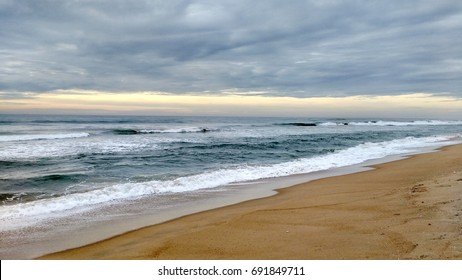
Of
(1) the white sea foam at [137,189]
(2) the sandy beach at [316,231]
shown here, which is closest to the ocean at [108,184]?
(1) the white sea foam at [137,189]

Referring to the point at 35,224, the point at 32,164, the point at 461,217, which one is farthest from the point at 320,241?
the point at 32,164

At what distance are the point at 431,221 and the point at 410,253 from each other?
1.28m

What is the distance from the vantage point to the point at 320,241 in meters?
4.58

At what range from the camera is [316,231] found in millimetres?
5035

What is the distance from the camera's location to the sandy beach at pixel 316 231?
4148 millimetres

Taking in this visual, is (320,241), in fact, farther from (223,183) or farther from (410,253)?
(223,183)

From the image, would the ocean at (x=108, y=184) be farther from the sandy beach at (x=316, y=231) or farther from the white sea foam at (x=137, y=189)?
the sandy beach at (x=316, y=231)

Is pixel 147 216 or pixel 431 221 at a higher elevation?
pixel 431 221

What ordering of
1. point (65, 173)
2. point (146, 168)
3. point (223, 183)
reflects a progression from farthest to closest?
point (146, 168) < point (65, 173) < point (223, 183)

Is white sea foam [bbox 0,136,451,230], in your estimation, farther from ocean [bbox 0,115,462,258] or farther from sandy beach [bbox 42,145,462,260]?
sandy beach [bbox 42,145,462,260]

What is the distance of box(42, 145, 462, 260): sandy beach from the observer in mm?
4148

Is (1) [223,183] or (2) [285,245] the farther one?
(1) [223,183]

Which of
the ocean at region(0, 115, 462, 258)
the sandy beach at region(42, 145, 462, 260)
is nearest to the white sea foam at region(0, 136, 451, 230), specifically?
the ocean at region(0, 115, 462, 258)

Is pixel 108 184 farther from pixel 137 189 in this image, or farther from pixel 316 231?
pixel 316 231
